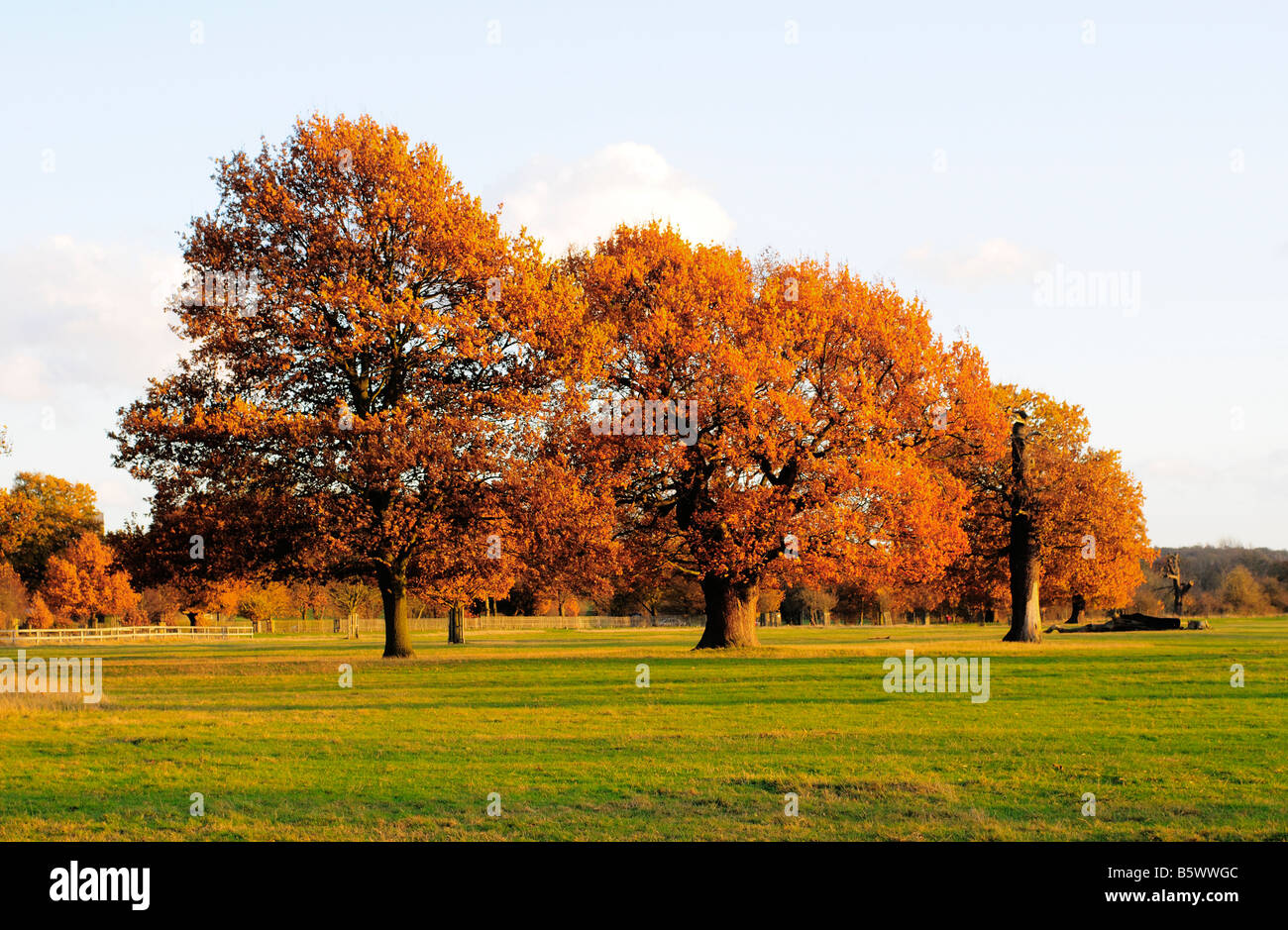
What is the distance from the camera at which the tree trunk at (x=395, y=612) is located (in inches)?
1487

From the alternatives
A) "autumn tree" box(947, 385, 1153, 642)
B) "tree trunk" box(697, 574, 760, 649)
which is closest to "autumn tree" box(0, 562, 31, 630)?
"tree trunk" box(697, 574, 760, 649)

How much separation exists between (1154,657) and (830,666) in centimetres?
1060

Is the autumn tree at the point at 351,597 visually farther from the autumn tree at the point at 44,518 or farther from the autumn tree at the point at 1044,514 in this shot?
the autumn tree at the point at 1044,514

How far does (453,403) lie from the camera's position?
35.5 m

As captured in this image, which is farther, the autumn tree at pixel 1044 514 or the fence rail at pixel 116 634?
the fence rail at pixel 116 634

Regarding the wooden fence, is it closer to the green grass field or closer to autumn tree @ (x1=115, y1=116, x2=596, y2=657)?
autumn tree @ (x1=115, y1=116, x2=596, y2=657)

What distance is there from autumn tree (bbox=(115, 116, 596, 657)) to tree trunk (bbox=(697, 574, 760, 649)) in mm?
10198

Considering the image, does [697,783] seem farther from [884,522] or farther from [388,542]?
[884,522]

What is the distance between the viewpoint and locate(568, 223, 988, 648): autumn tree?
37.9 meters

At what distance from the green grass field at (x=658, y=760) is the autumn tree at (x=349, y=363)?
772cm

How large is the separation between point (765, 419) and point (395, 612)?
48.5ft
